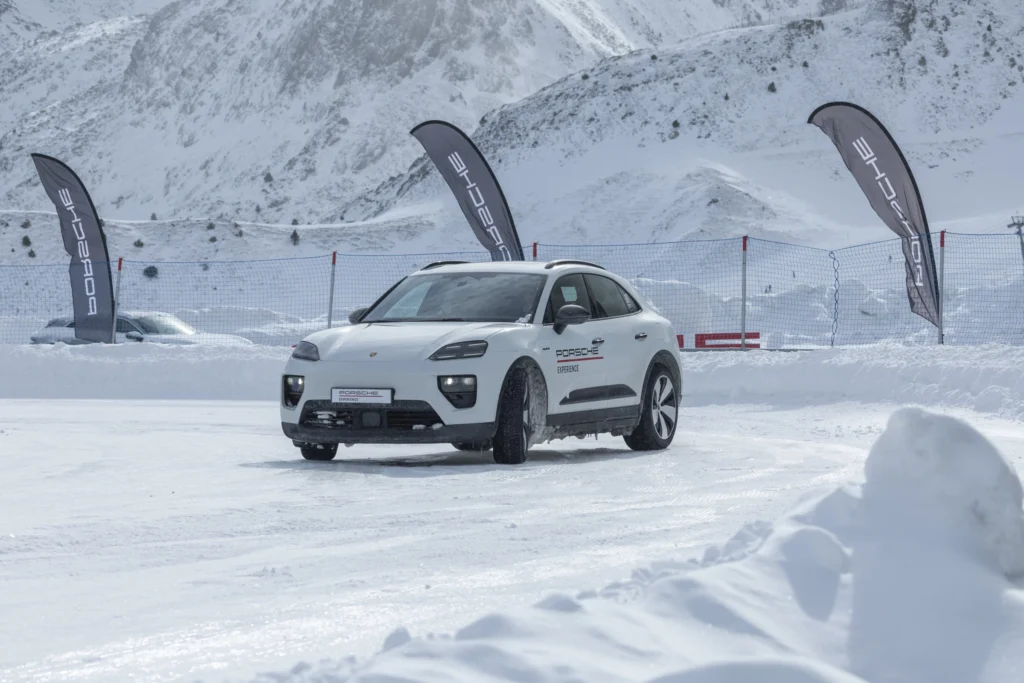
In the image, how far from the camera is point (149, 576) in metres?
5.06

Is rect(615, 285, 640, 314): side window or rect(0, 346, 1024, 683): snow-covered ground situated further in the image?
rect(615, 285, 640, 314): side window

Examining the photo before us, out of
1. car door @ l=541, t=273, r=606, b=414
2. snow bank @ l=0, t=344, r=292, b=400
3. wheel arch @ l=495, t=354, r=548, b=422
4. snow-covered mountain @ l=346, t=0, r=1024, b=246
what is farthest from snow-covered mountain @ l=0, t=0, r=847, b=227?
wheel arch @ l=495, t=354, r=548, b=422

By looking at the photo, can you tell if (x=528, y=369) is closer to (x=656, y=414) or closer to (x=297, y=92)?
(x=656, y=414)

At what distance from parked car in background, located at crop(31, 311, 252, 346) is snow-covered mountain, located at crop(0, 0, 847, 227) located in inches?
3136

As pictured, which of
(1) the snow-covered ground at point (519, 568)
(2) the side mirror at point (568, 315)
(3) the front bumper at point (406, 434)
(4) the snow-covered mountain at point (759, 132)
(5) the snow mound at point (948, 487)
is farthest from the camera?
(4) the snow-covered mountain at point (759, 132)

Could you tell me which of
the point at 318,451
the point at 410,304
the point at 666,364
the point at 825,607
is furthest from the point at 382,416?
the point at 825,607

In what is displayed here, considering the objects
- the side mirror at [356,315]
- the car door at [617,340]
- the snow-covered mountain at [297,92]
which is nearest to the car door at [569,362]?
the car door at [617,340]

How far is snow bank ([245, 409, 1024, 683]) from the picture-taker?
132 inches

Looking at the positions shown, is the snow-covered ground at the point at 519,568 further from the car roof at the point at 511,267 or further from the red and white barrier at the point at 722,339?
the red and white barrier at the point at 722,339

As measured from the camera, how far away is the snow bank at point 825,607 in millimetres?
3365

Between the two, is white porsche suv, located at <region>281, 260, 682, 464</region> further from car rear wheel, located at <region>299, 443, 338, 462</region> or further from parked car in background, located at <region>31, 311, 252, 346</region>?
parked car in background, located at <region>31, 311, 252, 346</region>

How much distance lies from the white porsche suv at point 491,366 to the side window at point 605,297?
0.01 m

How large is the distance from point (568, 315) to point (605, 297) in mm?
1117

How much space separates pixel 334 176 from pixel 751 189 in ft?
159
